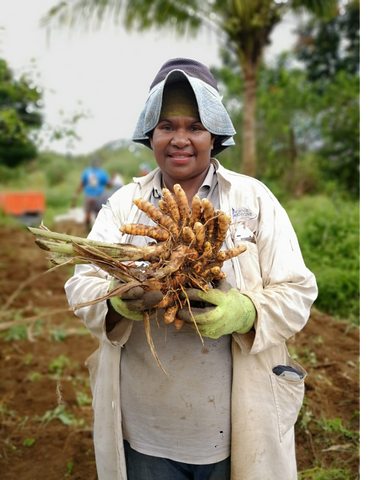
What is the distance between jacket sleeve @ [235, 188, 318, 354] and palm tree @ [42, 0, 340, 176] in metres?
6.33

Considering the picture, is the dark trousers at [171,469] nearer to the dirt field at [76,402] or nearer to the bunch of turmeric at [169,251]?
the dirt field at [76,402]

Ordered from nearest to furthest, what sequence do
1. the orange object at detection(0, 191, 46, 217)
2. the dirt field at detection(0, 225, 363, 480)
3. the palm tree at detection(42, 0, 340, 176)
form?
the dirt field at detection(0, 225, 363, 480)
the palm tree at detection(42, 0, 340, 176)
the orange object at detection(0, 191, 46, 217)

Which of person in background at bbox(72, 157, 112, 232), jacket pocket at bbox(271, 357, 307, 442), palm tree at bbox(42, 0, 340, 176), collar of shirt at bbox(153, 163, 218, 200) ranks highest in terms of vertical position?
palm tree at bbox(42, 0, 340, 176)

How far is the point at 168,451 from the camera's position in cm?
158

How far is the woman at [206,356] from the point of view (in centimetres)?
153

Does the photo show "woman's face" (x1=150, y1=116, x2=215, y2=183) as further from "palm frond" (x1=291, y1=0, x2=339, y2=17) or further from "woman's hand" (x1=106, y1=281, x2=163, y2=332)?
"palm frond" (x1=291, y1=0, x2=339, y2=17)

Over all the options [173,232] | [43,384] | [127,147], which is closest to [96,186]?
[43,384]

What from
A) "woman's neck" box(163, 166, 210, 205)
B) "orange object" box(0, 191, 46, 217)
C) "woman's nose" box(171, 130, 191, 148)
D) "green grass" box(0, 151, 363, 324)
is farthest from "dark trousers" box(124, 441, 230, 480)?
"orange object" box(0, 191, 46, 217)

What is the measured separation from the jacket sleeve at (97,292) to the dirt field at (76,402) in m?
0.30

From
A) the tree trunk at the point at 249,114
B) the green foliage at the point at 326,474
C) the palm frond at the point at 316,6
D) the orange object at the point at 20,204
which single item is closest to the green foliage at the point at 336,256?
the green foliage at the point at 326,474

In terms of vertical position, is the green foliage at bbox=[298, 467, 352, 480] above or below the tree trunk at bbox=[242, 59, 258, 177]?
below

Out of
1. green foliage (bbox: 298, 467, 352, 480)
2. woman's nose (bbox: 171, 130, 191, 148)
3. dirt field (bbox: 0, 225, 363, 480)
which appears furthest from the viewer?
dirt field (bbox: 0, 225, 363, 480)

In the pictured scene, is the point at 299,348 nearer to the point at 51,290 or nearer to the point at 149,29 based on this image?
the point at 51,290

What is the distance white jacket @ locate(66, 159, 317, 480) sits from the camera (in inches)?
58.2
